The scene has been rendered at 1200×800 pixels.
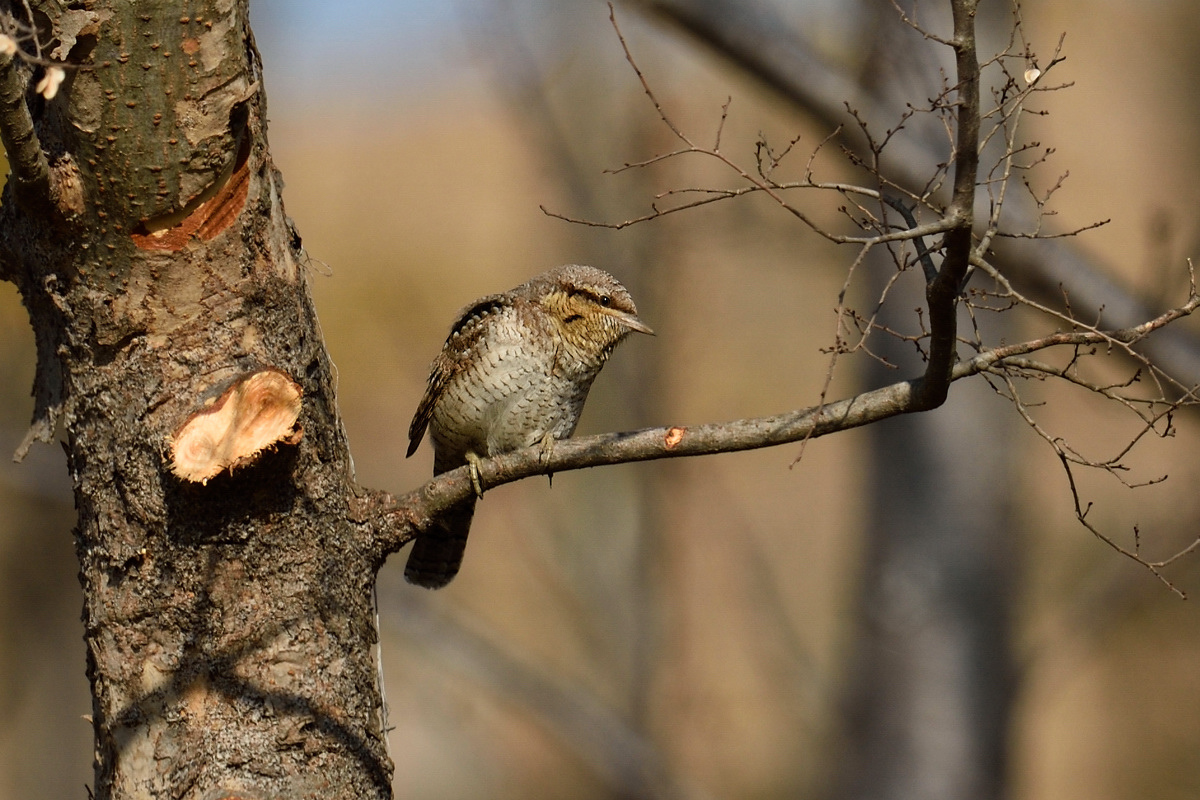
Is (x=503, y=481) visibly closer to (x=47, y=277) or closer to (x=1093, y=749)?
(x=47, y=277)

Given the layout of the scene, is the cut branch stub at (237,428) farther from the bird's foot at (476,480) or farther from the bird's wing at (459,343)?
the bird's wing at (459,343)

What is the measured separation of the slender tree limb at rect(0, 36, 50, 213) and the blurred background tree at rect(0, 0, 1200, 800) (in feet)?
9.79

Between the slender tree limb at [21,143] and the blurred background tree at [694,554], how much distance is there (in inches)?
117

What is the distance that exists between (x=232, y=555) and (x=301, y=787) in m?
0.52

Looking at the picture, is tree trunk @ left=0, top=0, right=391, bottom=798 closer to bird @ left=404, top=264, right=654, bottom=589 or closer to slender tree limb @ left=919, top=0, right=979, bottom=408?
slender tree limb @ left=919, top=0, right=979, bottom=408

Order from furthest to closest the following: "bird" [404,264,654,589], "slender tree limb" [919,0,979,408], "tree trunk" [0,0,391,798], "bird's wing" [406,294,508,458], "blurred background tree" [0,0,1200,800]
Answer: "blurred background tree" [0,0,1200,800] < "bird's wing" [406,294,508,458] < "bird" [404,264,654,589] < "tree trunk" [0,0,391,798] < "slender tree limb" [919,0,979,408]

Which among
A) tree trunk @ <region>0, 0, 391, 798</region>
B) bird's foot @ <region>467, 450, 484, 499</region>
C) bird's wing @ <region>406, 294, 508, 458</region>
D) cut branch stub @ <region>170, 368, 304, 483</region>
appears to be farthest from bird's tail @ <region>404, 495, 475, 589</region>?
cut branch stub @ <region>170, 368, 304, 483</region>

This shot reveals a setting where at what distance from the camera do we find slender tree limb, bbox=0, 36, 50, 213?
5.47 ft

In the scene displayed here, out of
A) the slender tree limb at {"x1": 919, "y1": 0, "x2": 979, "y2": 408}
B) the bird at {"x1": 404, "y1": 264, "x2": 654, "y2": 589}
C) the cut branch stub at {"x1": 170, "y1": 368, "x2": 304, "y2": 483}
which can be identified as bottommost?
the cut branch stub at {"x1": 170, "y1": 368, "x2": 304, "y2": 483}

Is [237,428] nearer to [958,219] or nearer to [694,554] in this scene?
[958,219]

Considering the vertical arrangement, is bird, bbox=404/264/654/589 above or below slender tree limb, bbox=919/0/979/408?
above

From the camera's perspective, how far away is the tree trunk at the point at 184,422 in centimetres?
201

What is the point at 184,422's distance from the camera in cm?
206

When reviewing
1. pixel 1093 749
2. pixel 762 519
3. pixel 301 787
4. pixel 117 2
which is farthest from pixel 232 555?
pixel 762 519
